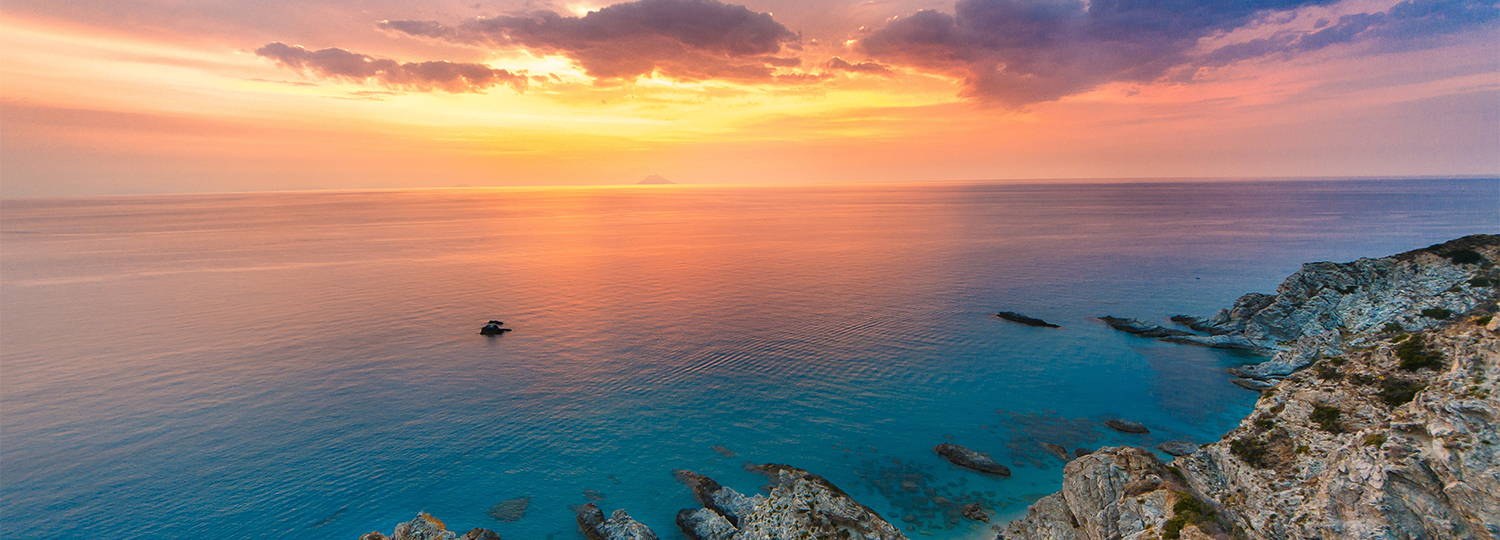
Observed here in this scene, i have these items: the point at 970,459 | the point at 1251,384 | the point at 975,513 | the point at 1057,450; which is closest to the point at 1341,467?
the point at 975,513

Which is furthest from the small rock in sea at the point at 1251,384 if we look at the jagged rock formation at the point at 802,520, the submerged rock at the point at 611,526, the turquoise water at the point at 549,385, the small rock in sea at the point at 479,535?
the small rock in sea at the point at 479,535

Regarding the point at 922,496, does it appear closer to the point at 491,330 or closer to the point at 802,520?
the point at 802,520

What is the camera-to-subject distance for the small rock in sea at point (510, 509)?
35.2 metres

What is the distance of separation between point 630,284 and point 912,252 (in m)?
73.7

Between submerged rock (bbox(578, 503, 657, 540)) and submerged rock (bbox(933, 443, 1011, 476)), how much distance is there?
22.8 meters

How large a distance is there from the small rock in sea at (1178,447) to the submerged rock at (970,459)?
39.4 feet

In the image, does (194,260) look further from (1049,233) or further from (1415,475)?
(1049,233)

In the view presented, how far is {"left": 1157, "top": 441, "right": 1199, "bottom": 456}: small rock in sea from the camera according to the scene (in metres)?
39.5

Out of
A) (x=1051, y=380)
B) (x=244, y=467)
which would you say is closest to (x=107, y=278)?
(x=244, y=467)

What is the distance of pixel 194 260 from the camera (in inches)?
5094

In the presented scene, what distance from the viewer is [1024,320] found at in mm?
75625

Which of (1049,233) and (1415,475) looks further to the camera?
(1049,233)

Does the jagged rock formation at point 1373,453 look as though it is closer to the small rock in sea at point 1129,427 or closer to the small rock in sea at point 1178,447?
the small rock in sea at point 1178,447

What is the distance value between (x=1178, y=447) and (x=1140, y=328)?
36615mm
